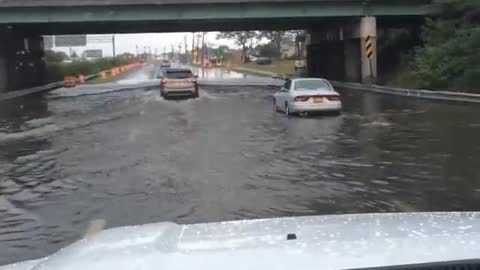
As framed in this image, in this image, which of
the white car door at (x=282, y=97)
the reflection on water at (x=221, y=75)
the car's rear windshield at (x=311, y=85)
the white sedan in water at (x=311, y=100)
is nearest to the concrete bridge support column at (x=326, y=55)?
the reflection on water at (x=221, y=75)

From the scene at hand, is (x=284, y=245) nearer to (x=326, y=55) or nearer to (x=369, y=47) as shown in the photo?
(x=369, y=47)

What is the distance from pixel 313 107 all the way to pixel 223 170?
41.6ft

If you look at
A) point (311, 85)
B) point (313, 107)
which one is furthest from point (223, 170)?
point (311, 85)

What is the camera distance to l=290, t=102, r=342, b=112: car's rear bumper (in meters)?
25.5

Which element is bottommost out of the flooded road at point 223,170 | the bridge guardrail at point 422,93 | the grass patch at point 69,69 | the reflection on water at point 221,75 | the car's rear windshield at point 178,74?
the flooded road at point 223,170

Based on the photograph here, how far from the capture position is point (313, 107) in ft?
83.7

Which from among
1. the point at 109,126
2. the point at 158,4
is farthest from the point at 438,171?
the point at 158,4

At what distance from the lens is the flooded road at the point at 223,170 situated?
31.3 ft

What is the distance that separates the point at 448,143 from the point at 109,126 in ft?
38.0

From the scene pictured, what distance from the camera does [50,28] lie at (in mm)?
54281

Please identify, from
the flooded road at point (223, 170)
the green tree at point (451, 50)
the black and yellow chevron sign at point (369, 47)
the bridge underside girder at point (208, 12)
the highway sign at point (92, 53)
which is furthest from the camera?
the highway sign at point (92, 53)

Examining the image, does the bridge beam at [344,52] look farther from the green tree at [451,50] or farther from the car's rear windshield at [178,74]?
the car's rear windshield at [178,74]

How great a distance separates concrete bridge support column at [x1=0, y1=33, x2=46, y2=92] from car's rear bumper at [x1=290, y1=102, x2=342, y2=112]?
28.3m

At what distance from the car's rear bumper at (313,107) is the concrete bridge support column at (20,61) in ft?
93.0
